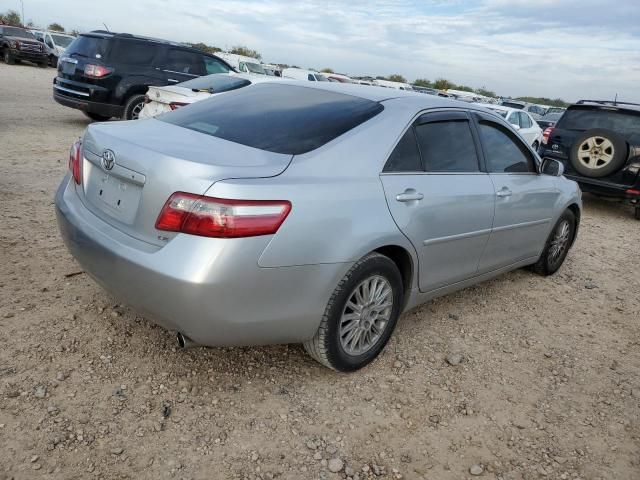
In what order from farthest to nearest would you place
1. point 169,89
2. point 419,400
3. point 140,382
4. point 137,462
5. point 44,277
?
point 169,89 < point 44,277 < point 419,400 < point 140,382 < point 137,462

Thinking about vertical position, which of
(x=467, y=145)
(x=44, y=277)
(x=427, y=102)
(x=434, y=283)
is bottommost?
(x=44, y=277)

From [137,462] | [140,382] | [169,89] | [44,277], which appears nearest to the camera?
[137,462]

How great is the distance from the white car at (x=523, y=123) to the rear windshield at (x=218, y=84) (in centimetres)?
688

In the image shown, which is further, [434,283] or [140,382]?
[434,283]

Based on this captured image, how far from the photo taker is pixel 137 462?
2205 mm

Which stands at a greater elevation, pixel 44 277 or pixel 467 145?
pixel 467 145

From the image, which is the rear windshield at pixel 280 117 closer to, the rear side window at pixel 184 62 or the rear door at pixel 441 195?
the rear door at pixel 441 195

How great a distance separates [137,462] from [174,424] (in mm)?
274

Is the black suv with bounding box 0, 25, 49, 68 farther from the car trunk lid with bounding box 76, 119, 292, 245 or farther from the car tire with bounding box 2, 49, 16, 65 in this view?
the car trunk lid with bounding box 76, 119, 292, 245

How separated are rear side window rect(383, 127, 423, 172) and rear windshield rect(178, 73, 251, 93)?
5578 millimetres

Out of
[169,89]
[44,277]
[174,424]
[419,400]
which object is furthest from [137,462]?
[169,89]

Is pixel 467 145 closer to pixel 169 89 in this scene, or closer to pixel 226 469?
pixel 226 469

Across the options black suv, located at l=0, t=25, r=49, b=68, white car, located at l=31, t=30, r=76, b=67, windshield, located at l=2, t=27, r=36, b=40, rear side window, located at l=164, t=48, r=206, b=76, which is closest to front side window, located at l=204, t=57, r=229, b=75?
rear side window, located at l=164, t=48, r=206, b=76

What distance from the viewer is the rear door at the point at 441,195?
9.72 ft
